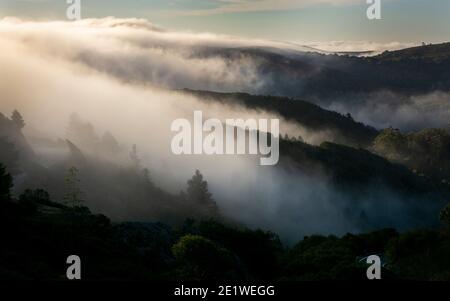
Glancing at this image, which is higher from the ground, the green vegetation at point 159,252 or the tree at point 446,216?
the tree at point 446,216

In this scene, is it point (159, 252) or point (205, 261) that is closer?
point (205, 261)

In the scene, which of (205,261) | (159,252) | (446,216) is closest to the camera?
A: (205,261)

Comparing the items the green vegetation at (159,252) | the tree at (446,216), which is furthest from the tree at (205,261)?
the tree at (446,216)

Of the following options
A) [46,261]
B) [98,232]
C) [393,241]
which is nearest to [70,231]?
[98,232]

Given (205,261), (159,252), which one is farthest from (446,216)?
(205,261)

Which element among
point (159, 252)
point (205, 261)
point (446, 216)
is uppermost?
point (446, 216)

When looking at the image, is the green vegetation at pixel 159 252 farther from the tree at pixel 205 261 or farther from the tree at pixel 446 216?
the tree at pixel 446 216

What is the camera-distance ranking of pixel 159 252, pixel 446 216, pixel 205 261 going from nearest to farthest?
pixel 205 261 < pixel 159 252 < pixel 446 216

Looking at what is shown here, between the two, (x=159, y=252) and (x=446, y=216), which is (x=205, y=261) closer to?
(x=159, y=252)

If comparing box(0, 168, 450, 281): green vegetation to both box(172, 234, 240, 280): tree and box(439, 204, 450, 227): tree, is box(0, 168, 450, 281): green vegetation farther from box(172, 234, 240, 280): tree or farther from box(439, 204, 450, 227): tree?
box(439, 204, 450, 227): tree

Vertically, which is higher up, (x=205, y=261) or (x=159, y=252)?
(x=159, y=252)

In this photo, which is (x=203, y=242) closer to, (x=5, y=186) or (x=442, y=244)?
(x=5, y=186)

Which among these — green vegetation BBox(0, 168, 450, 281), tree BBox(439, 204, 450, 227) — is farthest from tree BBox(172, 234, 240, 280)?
tree BBox(439, 204, 450, 227)

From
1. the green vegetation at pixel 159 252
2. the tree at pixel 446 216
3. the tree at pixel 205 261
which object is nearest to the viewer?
the green vegetation at pixel 159 252
